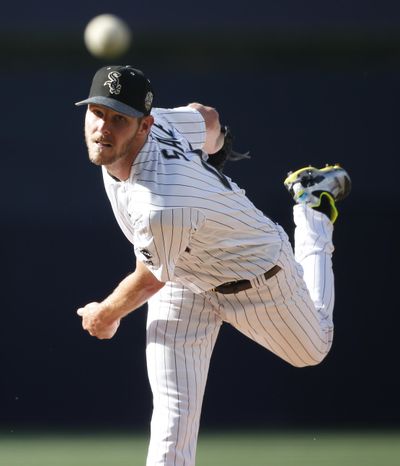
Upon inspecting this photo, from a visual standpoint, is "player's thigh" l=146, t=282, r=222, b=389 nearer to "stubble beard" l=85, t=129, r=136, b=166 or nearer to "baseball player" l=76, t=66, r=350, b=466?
"baseball player" l=76, t=66, r=350, b=466

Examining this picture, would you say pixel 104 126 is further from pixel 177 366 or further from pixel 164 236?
pixel 177 366

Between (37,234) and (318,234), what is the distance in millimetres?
2400

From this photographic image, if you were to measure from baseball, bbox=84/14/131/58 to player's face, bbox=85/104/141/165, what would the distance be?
108 inches

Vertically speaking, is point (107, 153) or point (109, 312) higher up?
point (107, 153)

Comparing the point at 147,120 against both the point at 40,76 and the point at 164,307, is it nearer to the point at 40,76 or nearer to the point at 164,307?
the point at 164,307

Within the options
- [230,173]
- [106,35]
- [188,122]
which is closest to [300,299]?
[188,122]

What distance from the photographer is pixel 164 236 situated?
3410mm

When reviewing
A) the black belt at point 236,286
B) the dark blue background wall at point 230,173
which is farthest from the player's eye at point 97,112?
the dark blue background wall at point 230,173

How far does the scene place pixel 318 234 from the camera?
445 cm

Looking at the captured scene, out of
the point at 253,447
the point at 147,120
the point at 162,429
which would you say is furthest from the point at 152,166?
the point at 253,447

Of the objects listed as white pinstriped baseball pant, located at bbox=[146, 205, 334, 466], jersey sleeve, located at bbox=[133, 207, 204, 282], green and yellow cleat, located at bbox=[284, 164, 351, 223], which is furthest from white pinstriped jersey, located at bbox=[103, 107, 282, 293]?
green and yellow cleat, located at bbox=[284, 164, 351, 223]

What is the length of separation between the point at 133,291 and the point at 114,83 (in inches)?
27.3

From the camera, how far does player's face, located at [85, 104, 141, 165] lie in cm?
340

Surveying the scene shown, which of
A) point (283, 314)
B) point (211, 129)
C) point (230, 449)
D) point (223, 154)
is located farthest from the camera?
point (230, 449)
